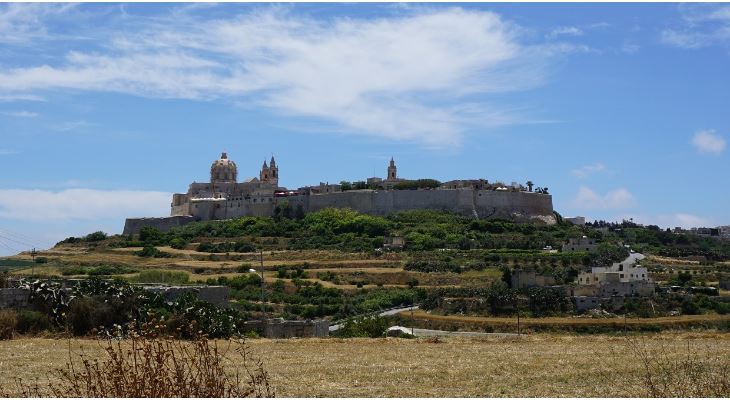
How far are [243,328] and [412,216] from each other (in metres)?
53.7

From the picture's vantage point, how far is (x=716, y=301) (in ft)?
119

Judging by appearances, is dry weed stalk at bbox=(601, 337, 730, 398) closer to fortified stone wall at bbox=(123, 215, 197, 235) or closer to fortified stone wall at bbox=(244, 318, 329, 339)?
fortified stone wall at bbox=(244, 318, 329, 339)

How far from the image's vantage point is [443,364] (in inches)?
475

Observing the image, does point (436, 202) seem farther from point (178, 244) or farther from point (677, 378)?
point (677, 378)

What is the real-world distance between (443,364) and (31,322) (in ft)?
27.7

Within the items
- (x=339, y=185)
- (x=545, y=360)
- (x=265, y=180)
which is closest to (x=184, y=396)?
(x=545, y=360)

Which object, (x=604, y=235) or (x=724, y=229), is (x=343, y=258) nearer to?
(x=604, y=235)

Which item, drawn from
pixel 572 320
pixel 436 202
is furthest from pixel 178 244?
pixel 572 320

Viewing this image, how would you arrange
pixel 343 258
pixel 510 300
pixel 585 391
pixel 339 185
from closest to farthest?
1. pixel 585 391
2. pixel 510 300
3. pixel 343 258
4. pixel 339 185

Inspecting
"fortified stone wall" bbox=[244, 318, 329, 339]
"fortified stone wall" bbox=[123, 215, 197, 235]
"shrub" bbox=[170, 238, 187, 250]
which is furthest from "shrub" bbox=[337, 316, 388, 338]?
"fortified stone wall" bbox=[123, 215, 197, 235]

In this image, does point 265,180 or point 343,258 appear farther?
point 265,180

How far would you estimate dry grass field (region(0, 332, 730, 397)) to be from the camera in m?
9.58

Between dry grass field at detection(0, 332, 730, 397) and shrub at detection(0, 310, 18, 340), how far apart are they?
2.09 ft

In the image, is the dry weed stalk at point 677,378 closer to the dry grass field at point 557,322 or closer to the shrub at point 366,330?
the shrub at point 366,330
